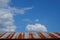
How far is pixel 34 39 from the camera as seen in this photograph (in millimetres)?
Result: 12273

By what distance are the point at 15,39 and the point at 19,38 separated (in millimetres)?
311

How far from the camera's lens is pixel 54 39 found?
12.4 m

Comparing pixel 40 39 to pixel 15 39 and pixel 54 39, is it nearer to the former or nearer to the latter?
pixel 54 39

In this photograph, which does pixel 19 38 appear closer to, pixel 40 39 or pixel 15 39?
pixel 15 39

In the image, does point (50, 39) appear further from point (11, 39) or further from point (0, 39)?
point (0, 39)

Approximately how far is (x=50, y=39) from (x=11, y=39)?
296 centimetres

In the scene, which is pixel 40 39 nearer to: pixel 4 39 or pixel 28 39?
pixel 28 39

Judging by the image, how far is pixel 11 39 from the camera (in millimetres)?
12344

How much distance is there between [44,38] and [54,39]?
76 cm

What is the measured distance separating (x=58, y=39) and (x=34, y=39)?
6.06 feet

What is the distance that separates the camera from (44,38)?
12.5m

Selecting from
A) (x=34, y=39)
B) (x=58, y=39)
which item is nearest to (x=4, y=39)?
(x=34, y=39)

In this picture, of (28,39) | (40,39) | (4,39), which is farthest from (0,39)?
(40,39)

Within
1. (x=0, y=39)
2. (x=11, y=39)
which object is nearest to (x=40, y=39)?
(x=11, y=39)
